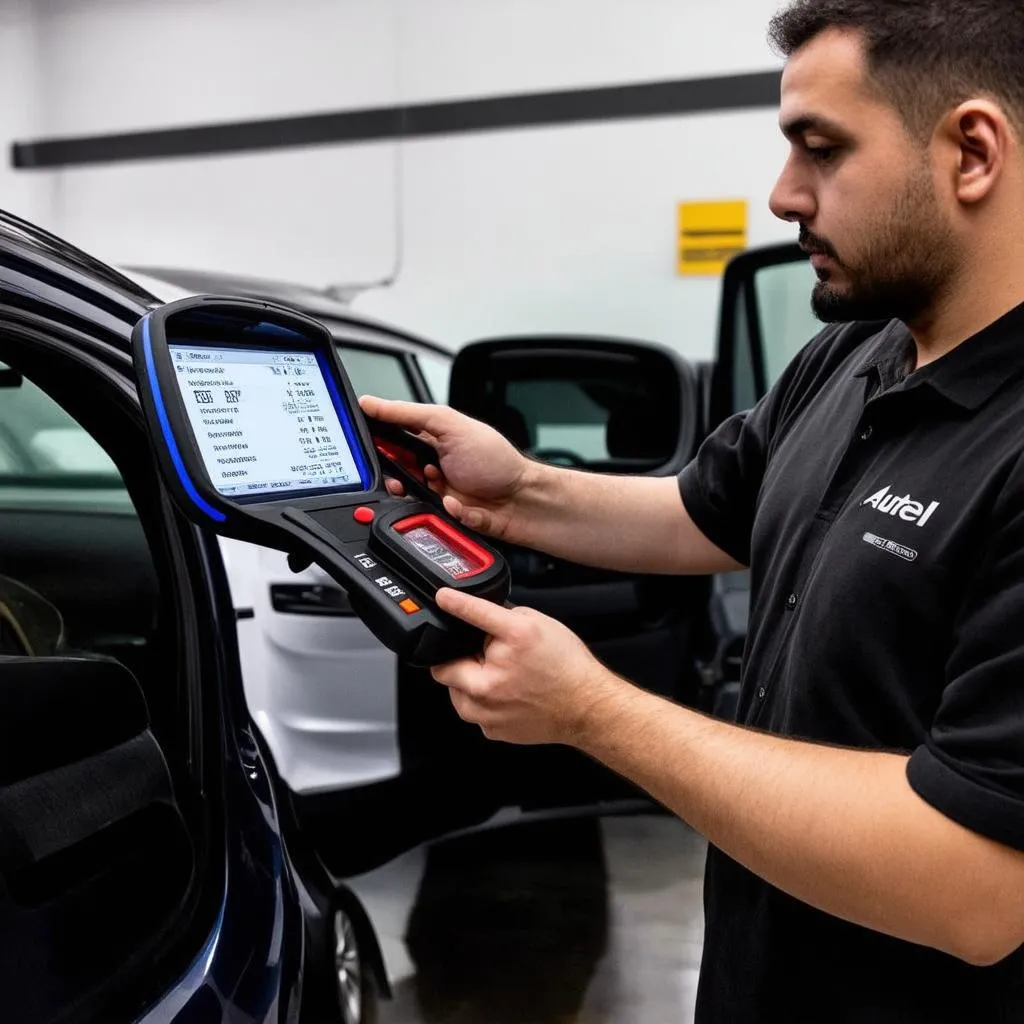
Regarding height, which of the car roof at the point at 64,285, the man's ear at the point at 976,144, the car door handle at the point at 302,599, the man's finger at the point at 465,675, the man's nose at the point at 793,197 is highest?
the man's ear at the point at 976,144

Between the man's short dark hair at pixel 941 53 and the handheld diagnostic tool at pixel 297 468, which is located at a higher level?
the man's short dark hair at pixel 941 53

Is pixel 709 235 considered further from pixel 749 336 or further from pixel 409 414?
pixel 409 414

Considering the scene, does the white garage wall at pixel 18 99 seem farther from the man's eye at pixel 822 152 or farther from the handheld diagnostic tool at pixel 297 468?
the man's eye at pixel 822 152

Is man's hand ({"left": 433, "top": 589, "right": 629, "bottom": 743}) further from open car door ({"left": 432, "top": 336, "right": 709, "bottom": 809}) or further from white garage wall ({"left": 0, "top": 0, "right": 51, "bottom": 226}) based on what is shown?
white garage wall ({"left": 0, "top": 0, "right": 51, "bottom": 226})

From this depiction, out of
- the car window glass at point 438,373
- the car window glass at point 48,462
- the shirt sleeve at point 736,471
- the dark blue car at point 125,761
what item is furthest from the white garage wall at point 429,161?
the shirt sleeve at point 736,471

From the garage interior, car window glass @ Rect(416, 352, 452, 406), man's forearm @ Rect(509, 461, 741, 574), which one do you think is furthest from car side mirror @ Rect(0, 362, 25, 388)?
the garage interior

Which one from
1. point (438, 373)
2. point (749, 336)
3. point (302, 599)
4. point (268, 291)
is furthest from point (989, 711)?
point (438, 373)

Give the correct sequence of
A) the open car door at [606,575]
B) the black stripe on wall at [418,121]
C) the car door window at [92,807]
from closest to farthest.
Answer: the car door window at [92,807] < the open car door at [606,575] < the black stripe on wall at [418,121]

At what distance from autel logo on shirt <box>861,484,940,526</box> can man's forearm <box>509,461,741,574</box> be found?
16.7 inches

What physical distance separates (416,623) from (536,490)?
1.61ft

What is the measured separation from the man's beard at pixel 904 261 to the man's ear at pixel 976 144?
0.08 feet

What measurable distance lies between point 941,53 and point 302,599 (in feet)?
4.66

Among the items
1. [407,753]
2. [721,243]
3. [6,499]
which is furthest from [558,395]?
[721,243]

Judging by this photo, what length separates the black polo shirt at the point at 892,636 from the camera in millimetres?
729
